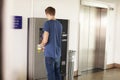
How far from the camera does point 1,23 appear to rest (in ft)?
14.4

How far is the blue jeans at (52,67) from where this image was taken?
143 inches

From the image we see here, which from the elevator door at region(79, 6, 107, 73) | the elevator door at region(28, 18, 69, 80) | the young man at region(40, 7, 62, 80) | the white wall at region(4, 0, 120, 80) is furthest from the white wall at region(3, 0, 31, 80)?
the elevator door at region(79, 6, 107, 73)

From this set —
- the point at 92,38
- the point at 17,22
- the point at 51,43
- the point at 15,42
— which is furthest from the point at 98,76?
the point at 51,43

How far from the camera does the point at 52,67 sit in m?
3.65

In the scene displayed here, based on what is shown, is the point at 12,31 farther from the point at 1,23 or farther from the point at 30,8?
the point at 30,8

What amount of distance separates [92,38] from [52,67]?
3637mm

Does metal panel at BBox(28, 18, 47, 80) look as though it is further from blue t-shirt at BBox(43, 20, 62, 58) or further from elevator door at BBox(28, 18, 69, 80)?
blue t-shirt at BBox(43, 20, 62, 58)

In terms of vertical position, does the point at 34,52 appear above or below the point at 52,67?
above

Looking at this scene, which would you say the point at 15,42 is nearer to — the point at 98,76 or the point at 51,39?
the point at 51,39

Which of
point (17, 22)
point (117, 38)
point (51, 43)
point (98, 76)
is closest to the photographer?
point (51, 43)

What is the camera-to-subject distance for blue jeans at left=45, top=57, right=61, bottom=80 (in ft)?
11.9

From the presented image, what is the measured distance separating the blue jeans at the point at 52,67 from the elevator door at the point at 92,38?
9.00ft

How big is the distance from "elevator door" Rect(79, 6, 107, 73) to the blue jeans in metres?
2.74

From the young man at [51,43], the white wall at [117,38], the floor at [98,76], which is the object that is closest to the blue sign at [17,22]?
the young man at [51,43]
